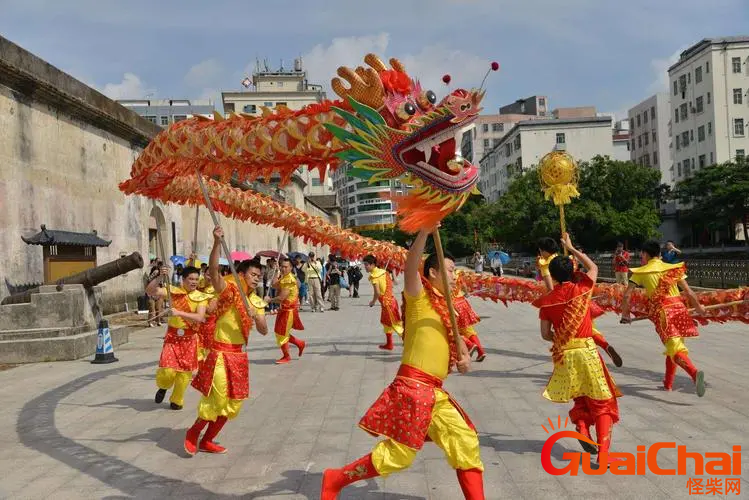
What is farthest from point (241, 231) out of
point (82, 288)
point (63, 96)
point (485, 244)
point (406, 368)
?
point (485, 244)

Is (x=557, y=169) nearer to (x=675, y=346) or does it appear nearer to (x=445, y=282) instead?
(x=675, y=346)

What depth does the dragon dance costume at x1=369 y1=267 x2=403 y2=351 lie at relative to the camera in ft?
35.4

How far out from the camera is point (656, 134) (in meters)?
63.9

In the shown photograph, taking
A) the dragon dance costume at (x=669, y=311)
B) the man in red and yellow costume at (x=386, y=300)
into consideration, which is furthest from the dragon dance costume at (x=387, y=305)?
the dragon dance costume at (x=669, y=311)

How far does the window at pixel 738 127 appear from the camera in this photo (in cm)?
5031

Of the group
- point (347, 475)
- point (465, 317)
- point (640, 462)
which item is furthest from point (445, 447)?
point (465, 317)

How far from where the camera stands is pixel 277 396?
24.8 feet

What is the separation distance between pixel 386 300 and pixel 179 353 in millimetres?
4637

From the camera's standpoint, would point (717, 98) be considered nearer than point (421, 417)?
No

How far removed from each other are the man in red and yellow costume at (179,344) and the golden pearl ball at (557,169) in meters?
4.08

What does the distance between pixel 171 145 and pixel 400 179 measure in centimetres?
248

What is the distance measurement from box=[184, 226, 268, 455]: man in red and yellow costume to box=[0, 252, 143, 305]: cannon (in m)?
6.30

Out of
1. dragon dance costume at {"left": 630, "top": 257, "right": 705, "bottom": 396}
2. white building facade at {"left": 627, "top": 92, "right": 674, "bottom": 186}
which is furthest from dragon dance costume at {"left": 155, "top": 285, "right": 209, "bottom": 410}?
white building facade at {"left": 627, "top": 92, "right": 674, "bottom": 186}

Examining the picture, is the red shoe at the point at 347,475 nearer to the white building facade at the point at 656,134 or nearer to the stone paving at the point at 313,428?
the stone paving at the point at 313,428
